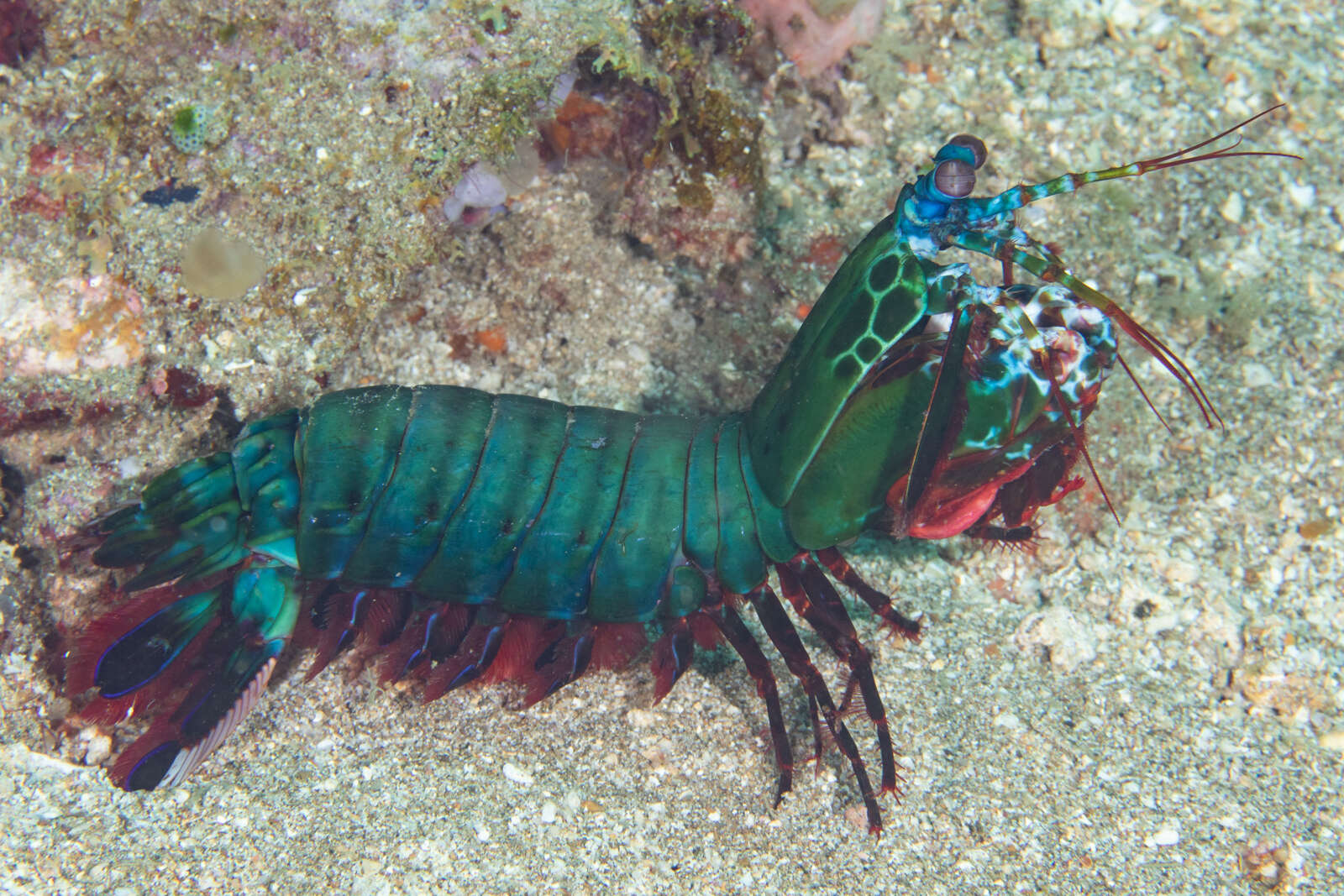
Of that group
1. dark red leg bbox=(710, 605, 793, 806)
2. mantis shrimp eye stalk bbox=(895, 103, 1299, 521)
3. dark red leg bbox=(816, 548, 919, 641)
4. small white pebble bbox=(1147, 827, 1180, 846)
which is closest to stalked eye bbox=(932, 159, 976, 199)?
mantis shrimp eye stalk bbox=(895, 103, 1299, 521)

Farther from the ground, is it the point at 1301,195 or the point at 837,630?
the point at 1301,195

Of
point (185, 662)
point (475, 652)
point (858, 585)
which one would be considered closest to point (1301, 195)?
point (858, 585)

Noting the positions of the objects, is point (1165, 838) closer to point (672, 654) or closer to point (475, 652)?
point (672, 654)

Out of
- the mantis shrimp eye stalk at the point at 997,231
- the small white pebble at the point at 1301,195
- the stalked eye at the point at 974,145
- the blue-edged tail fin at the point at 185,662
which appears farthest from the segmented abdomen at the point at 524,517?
the small white pebble at the point at 1301,195

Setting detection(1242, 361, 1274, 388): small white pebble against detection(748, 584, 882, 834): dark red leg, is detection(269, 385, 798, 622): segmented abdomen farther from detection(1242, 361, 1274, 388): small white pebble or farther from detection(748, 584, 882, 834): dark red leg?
detection(1242, 361, 1274, 388): small white pebble

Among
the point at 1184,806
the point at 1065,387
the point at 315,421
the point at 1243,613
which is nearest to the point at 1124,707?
the point at 1184,806
